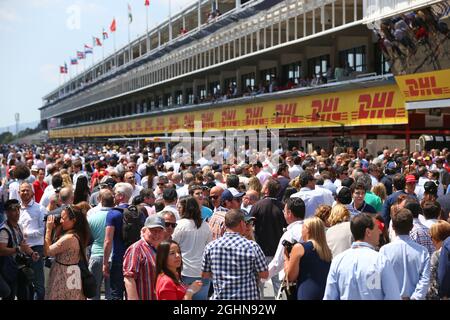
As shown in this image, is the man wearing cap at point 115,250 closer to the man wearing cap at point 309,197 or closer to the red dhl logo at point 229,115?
the man wearing cap at point 309,197

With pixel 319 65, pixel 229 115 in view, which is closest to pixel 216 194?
pixel 319 65

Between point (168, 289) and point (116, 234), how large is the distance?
2.74m

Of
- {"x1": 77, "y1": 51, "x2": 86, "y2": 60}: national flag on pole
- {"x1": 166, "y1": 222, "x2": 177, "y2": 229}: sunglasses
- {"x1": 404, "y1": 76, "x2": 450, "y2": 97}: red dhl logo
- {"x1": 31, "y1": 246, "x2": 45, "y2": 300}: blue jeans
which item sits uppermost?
{"x1": 77, "y1": 51, "x2": 86, "y2": 60}: national flag on pole

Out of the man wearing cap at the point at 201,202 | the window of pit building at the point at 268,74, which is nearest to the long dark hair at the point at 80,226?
the man wearing cap at the point at 201,202

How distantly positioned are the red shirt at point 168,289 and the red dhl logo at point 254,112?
3604 centimetres

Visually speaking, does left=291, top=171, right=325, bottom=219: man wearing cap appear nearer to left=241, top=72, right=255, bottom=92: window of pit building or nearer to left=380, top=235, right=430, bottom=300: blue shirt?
left=380, top=235, right=430, bottom=300: blue shirt

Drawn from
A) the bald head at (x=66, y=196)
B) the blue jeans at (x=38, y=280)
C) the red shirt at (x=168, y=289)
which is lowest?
the blue jeans at (x=38, y=280)

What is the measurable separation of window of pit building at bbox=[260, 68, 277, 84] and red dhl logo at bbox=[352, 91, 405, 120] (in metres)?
18.8

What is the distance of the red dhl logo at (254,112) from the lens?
1647 inches

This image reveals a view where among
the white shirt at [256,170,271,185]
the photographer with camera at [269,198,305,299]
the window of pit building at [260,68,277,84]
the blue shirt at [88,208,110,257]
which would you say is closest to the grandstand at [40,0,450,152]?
the window of pit building at [260,68,277,84]

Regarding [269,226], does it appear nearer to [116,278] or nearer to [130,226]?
[130,226]

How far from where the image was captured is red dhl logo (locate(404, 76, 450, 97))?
80.5ft
